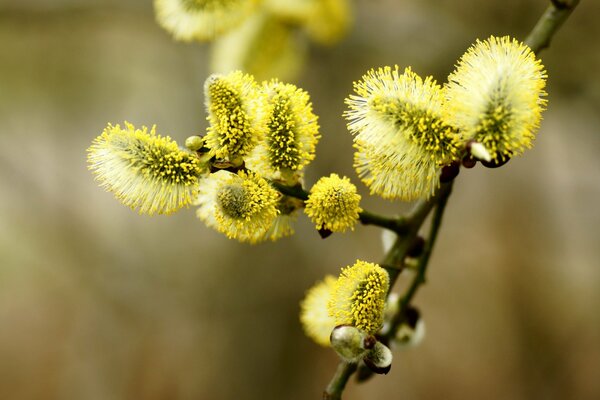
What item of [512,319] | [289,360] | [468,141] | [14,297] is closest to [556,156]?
[512,319]

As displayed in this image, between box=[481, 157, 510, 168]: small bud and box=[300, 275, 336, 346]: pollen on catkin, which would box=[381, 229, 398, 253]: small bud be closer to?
box=[300, 275, 336, 346]: pollen on catkin

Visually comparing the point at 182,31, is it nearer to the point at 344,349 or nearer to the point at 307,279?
the point at 344,349

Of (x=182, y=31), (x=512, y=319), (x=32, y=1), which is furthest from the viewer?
(x=512, y=319)

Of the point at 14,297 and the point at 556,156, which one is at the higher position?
the point at 556,156

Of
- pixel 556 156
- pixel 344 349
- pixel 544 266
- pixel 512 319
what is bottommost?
pixel 344 349

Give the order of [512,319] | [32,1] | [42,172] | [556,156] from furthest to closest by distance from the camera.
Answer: [42,172] < [556,156] < [512,319] < [32,1]

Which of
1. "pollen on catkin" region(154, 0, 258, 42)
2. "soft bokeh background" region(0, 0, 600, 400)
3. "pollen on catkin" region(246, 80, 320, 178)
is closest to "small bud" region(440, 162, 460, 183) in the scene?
"pollen on catkin" region(246, 80, 320, 178)

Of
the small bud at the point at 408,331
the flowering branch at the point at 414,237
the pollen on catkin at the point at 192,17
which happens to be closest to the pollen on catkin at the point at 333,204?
the flowering branch at the point at 414,237

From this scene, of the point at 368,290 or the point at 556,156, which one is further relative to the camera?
the point at 556,156
